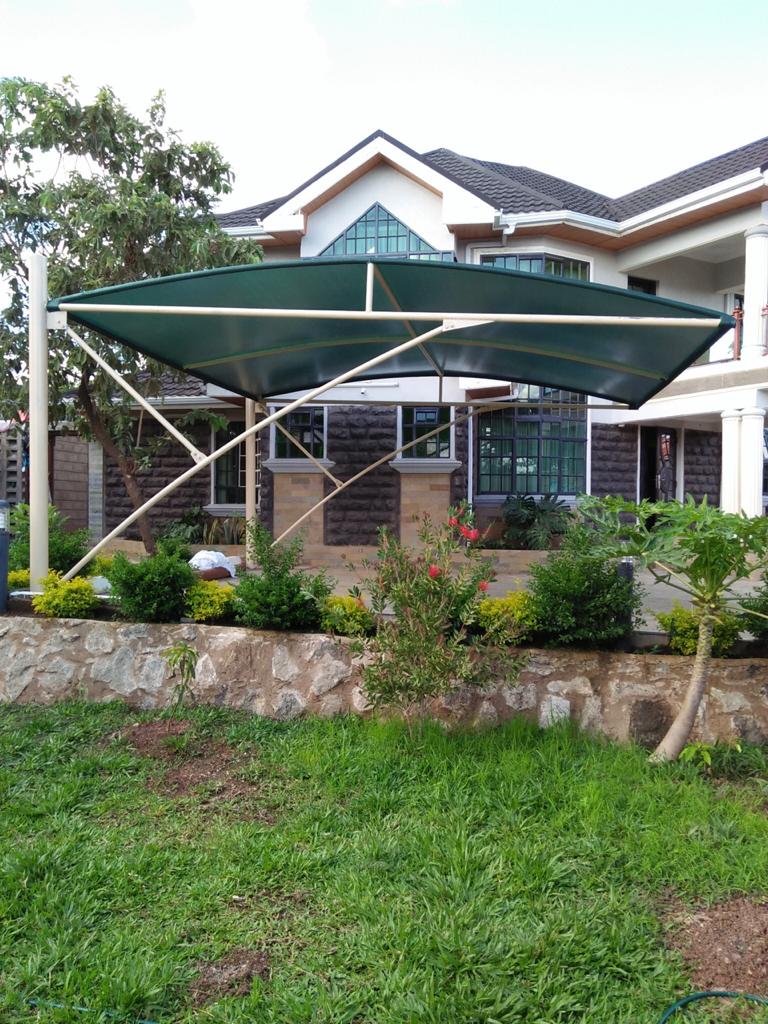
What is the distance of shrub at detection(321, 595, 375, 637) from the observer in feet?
15.1

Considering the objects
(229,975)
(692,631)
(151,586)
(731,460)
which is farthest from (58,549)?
(731,460)

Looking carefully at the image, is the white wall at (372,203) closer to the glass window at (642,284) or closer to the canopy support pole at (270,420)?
the glass window at (642,284)

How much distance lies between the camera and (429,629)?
4035mm

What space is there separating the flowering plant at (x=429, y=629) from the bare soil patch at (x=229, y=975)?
5.53ft

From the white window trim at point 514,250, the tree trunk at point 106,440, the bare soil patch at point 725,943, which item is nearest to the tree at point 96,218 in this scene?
the tree trunk at point 106,440

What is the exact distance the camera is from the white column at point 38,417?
5492mm

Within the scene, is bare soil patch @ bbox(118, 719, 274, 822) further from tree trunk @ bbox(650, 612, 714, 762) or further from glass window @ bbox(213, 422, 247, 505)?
glass window @ bbox(213, 422, 247, 505)

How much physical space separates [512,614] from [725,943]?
7.31 ft

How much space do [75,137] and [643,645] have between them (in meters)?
9.20

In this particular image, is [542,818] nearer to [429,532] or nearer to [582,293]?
[429,532]

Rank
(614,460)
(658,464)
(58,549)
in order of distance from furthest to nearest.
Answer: (658,464), (614,460), (58,549)

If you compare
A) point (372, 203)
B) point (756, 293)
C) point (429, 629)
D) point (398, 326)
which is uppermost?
point (372, 203)

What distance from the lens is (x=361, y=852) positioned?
123 inches

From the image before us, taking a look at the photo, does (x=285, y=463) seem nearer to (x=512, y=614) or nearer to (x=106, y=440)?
(x=106, y=440)
